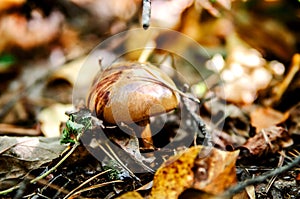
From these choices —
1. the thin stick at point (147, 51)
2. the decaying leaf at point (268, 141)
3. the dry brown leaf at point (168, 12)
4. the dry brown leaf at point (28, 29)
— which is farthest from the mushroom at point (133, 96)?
the dry brown leaf at point (28, 29)

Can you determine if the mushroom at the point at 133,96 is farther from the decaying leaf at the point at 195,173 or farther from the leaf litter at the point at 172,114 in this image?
the decaying leaf at the point at 195,173

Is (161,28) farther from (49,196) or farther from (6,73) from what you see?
(49,196)

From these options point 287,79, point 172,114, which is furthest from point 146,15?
point 287,79

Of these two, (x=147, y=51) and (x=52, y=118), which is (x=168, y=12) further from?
(x=52, y=118)

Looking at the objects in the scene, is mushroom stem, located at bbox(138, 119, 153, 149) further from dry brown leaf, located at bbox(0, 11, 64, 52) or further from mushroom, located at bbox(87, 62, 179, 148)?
dry brown leaf, located at bbox(0, 11, 64, 52)

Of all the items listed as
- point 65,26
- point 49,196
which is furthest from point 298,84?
point 65,26
